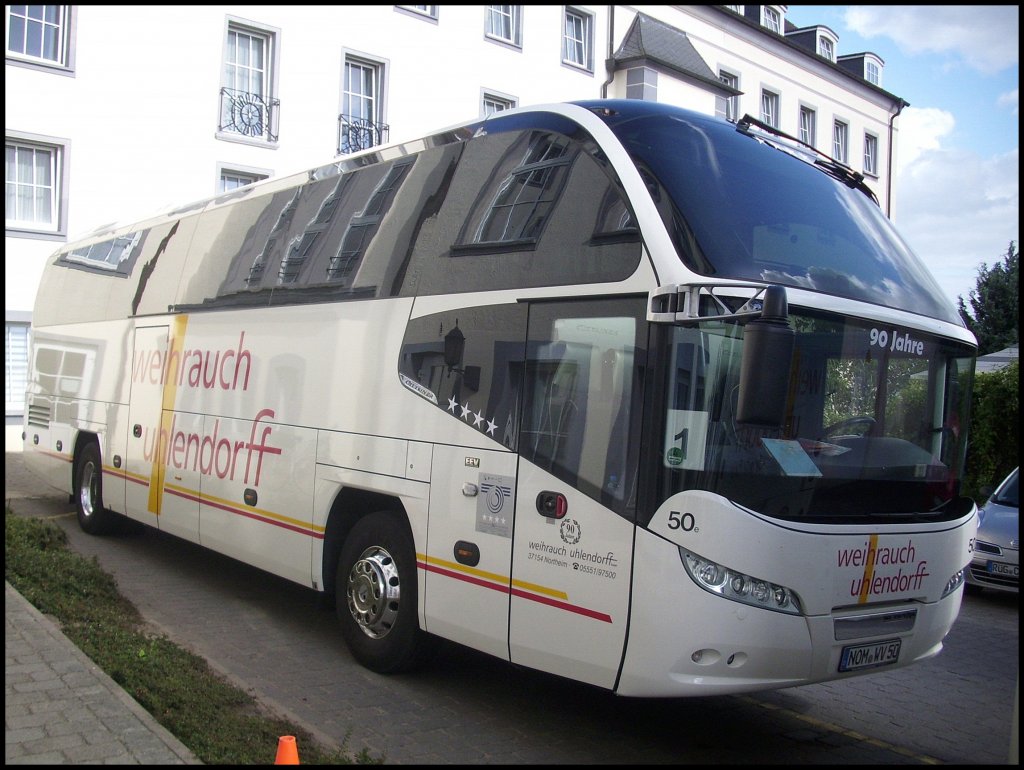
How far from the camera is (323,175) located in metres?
8.67

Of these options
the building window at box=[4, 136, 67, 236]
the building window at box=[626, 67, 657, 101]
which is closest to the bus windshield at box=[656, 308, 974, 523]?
the building window at box=[4, 136, 67, 236]

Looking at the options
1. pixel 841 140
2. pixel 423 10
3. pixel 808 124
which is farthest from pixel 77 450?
pixel 841 140

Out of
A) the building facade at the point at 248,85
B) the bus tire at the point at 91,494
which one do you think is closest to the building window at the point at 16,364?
the building facade at the point at 248,85

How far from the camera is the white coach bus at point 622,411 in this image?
204 inches

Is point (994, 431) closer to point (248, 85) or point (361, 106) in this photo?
point (361, 106)

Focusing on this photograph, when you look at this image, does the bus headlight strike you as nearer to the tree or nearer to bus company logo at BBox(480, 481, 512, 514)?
bus company logo at BBox(480, 481, 512, 514)

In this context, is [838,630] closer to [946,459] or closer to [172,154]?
[946,459]

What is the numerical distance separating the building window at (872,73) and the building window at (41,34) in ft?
A: 104

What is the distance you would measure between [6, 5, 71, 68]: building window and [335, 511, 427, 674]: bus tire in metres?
18.2

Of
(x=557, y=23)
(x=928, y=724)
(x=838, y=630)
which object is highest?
(x=557, y=23)

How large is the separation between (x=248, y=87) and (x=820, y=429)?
21949mm

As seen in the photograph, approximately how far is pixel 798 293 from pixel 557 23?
2609cm

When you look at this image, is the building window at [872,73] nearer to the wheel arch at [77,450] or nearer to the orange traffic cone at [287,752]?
the wheel arch at [77,450]

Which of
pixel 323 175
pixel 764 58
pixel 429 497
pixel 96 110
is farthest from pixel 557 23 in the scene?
pixel 429 497
